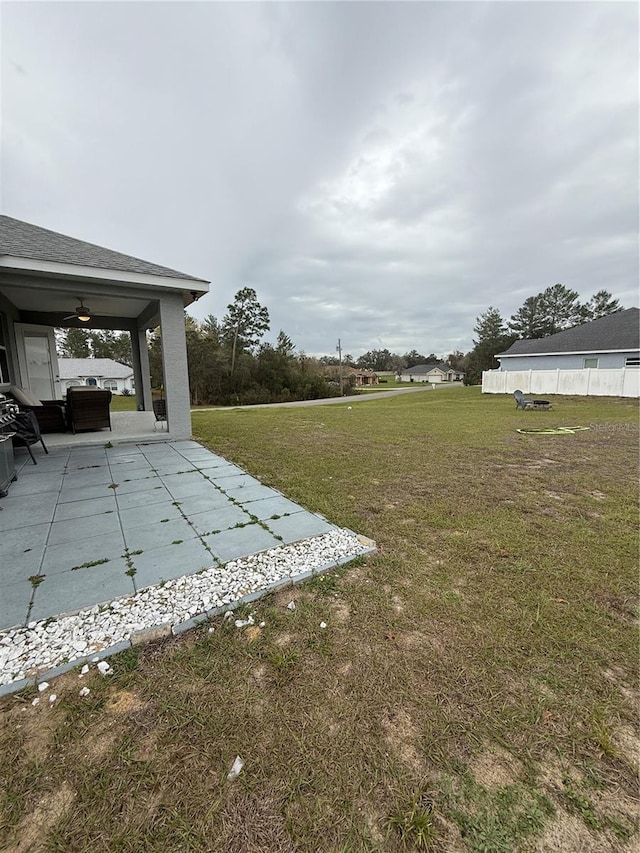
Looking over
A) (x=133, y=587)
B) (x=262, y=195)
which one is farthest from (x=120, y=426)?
(x=262, y=195)

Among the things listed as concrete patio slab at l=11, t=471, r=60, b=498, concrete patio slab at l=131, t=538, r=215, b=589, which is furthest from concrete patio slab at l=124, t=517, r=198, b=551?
concrete patio slab at l=11, t=471, r=60, b=498

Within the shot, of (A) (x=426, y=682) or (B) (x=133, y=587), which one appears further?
(B) (x=133, y=587)

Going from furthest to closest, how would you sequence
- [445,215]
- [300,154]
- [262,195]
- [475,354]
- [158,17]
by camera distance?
[475,354], [445,215], [262,195], [300,154], [158,17]

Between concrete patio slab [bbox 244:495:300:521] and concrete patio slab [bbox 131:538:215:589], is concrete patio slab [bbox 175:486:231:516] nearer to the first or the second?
concrete patio slab [bbox 244:495:300:521]

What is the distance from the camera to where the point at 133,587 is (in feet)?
7.77

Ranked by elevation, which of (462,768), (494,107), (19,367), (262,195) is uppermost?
(494,107)

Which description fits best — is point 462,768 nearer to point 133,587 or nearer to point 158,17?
point 133,587

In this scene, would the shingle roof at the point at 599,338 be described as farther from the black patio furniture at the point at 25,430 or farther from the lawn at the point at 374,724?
the black patio furniture at the point at 25,430

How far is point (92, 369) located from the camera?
31.5m

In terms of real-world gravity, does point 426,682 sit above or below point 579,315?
below

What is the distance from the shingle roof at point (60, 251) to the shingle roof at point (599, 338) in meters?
22.0

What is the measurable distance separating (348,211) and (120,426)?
1118 cm

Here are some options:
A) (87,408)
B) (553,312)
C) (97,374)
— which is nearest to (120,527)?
(87,408)

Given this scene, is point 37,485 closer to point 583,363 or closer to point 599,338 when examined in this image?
point 583,363
